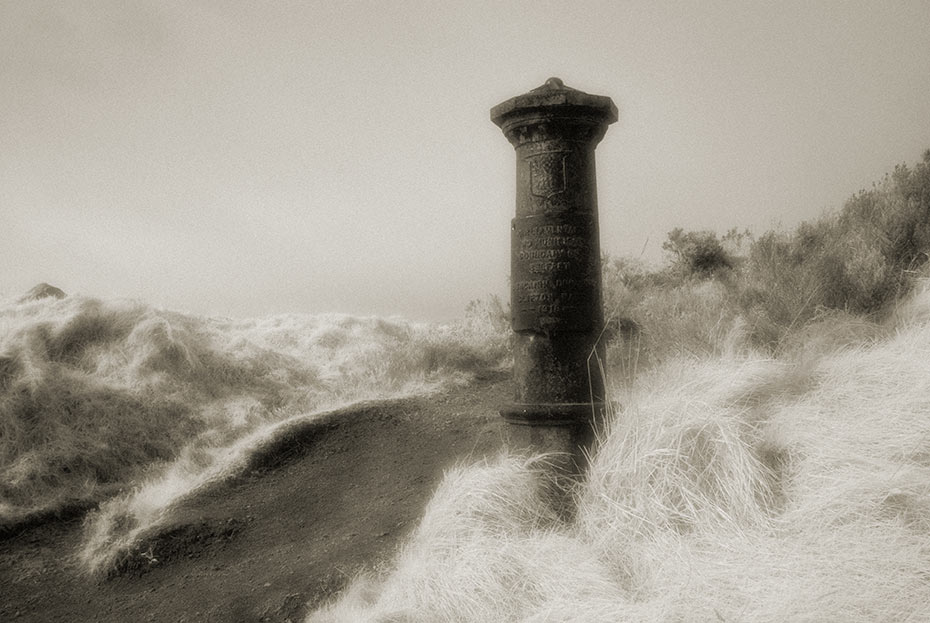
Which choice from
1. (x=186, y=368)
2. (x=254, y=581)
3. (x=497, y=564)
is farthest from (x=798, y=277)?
(x=186, y=368)

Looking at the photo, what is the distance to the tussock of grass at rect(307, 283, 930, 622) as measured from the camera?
3451 millimetres

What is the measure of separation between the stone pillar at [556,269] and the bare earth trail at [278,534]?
4.78 feet

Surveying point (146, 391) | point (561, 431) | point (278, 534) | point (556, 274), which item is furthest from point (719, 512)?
point (146, 391)

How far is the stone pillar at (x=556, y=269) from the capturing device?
5117mm

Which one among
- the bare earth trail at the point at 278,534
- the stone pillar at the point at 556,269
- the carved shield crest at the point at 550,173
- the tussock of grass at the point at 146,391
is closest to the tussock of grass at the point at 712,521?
the stone pillar at the point at 556,269

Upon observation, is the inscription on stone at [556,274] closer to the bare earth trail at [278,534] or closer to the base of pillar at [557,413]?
the base of pillar at [557,413]

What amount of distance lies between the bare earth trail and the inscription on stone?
1.96 metres

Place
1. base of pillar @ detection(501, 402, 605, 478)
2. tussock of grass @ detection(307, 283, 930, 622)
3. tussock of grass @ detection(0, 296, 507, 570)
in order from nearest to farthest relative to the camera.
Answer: tussock of grass @ detection(307, 283, 930, 622) < base of pillar @ detection(501, 402, 605, 478) < tussock of grass @ detection(0, 296, 507, 570)

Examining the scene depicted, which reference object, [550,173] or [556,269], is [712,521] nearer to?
[556,269]

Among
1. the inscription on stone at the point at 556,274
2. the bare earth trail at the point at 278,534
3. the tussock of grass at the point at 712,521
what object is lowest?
the bare earth trail at the point at 278,534

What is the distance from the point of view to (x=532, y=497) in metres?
4.88

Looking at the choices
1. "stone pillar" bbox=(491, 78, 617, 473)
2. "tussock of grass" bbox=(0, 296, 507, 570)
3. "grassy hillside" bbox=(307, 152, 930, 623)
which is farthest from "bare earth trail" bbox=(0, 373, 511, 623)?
"stone pillar" bbox=(491, 78, 617, 473)

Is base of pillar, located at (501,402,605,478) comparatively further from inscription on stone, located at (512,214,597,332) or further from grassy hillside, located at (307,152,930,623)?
inscription on stone, located at (512,214,597,332)

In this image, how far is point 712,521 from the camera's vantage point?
4.29 m
